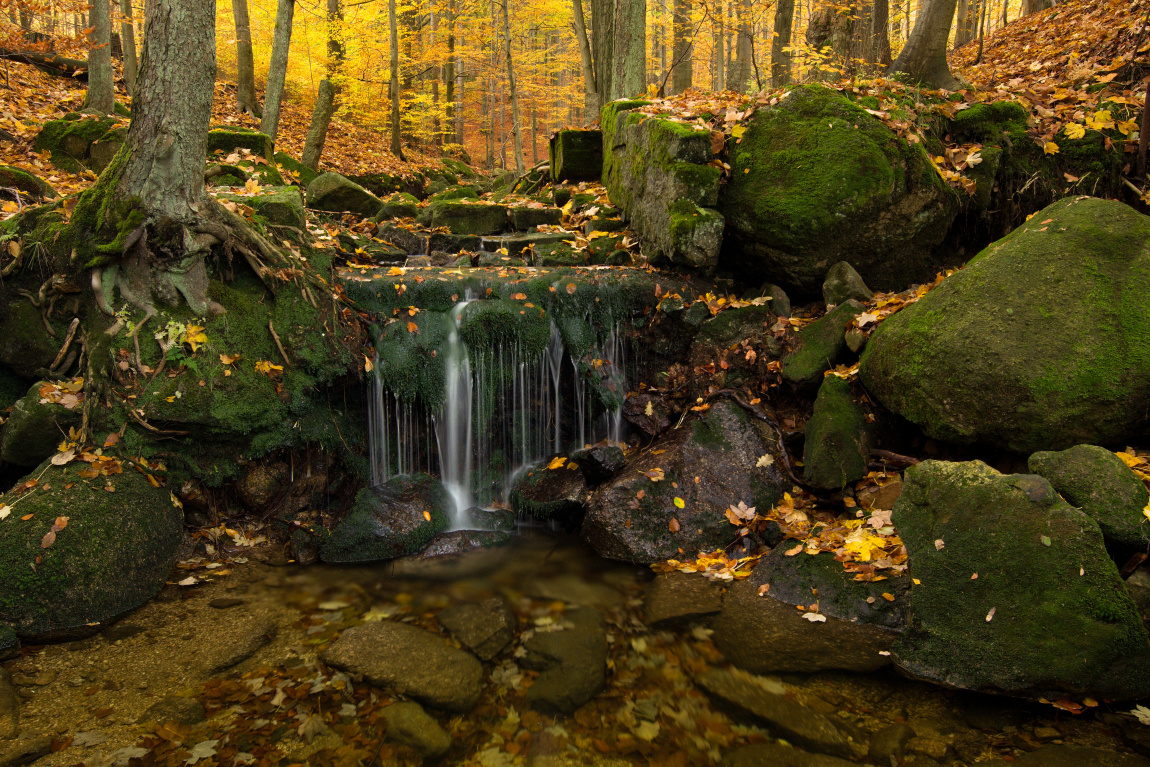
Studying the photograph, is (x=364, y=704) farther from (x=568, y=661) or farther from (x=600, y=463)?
(x=600, y=463)

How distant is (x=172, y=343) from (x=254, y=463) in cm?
122

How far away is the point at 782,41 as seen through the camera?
518 inches

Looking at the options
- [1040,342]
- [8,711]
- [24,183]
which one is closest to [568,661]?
[8,711]

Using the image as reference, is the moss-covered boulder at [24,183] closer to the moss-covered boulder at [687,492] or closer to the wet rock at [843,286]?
the moss-covered boulder at [687,492]

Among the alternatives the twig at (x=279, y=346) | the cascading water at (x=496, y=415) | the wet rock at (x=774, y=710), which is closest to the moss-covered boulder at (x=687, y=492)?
the cascading water at (x=496, y=415)

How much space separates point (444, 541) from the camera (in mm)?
5410

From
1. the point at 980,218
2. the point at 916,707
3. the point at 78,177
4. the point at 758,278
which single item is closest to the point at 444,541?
the point at 916,707

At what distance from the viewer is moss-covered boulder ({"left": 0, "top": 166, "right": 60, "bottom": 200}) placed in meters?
6.41

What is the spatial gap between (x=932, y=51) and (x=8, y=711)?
38.3 ft

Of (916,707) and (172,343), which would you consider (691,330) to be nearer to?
(916,707)

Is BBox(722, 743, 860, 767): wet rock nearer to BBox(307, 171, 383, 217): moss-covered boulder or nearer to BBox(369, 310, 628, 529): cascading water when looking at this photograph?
BBox(369, 310, 628, 529): cascading water

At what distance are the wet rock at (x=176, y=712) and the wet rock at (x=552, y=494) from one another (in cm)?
319

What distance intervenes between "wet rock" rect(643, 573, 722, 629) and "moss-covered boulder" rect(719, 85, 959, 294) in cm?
365

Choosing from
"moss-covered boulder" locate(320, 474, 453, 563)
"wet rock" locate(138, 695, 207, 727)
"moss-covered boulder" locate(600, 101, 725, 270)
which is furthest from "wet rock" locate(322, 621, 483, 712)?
"moss-covered boulder" locate(600, 101, 725, 270)
